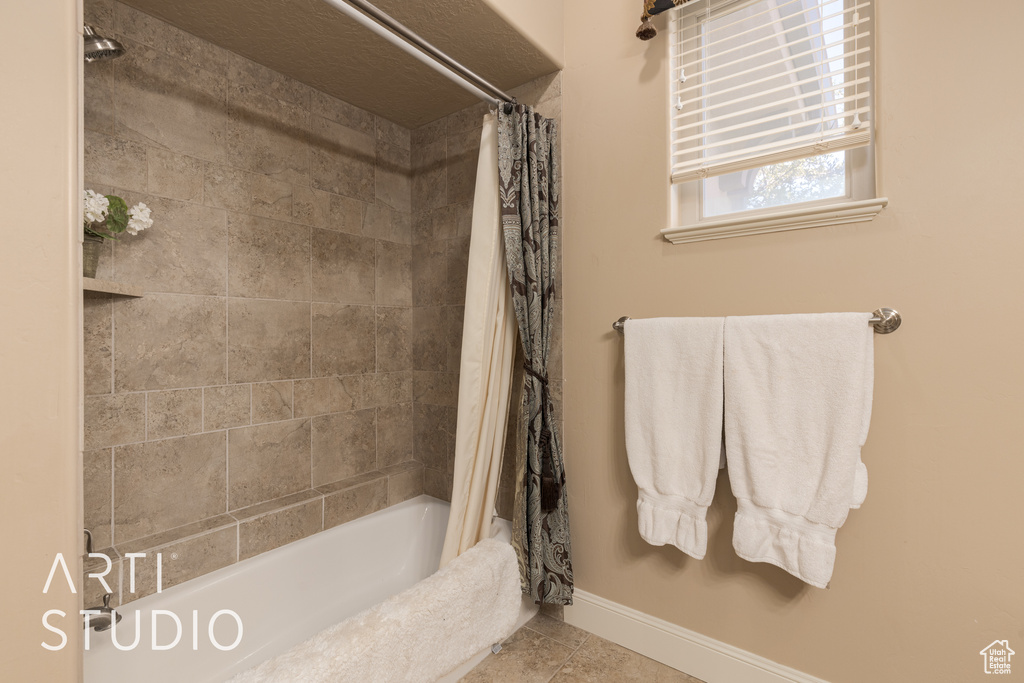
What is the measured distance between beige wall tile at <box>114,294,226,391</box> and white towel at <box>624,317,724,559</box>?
1.43 meters

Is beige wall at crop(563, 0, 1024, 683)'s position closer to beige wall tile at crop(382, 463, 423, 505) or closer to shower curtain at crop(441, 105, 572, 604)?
shower curtain at crop(441, 105, 572, 604)

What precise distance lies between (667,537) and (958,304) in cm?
95

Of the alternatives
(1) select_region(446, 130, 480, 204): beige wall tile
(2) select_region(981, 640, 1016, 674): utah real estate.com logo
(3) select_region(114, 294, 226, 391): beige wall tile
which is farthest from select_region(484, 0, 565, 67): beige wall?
(2) select_region(981, 640, 1016, 674): utah real estate.com logo

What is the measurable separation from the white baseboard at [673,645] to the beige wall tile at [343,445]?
1.06 metres

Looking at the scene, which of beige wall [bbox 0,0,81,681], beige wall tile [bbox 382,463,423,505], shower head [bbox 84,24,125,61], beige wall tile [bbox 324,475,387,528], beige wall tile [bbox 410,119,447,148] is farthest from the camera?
beige wall tile [bbox 410,119,447,148]

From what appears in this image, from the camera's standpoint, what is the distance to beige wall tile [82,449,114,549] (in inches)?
55.0

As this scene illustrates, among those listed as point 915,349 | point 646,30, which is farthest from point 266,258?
point 915,349

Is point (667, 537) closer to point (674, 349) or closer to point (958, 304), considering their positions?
point (674, 349)

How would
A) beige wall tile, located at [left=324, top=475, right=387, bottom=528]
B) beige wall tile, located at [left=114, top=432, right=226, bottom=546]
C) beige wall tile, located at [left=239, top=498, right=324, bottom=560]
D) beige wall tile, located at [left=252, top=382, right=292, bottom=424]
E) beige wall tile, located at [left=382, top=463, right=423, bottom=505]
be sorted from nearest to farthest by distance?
beige wall tile, located at [left=114, top=432, right=226, bottom=546] < beige wall tile, located at [left=239, top=498, right=324, bottom=560] < beige wall tile, located at [left=252, top=382, right=292, bottom=424] < beige wall tile, located at [left=324, top=475, right=387, bottom=528] < beige wall tile, located at [left=382, top=463, right=423, bottom=505]

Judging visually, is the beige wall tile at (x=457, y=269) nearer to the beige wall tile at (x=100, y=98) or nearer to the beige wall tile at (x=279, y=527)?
the beige wall tile at (x=279, y=527)

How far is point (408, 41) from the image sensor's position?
4.74 feet

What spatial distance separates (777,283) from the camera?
1.34 m

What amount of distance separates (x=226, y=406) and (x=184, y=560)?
19.7 inches

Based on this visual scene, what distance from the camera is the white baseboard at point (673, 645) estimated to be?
1370mm
